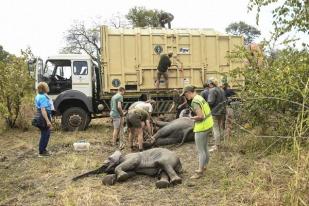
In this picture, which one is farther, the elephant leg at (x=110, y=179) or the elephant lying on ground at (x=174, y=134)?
the elephant lying on ground at (x=174, y=134)

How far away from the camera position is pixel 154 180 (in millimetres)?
8062

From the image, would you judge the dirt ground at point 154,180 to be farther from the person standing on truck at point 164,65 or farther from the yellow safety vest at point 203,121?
the person standing on truck at point 164,65

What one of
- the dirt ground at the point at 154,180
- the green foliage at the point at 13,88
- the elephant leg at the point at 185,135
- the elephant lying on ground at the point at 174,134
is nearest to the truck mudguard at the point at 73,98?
the green foliage at the point at 13,88

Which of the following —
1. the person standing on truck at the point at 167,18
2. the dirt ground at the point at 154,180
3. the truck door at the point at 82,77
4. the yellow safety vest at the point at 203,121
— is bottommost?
the dirt ground at the point at 154,180

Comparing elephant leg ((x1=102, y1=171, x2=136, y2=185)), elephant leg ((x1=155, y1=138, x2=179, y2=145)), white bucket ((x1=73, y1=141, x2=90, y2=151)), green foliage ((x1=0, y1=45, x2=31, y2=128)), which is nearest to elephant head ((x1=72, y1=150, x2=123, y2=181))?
elephant leg ((x1=102, y1=171, x2=136, y2=185))

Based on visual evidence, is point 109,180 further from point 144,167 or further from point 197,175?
point 197,175

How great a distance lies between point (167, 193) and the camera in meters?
7.09

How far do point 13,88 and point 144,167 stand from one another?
9.93m

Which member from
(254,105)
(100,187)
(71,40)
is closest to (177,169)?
(100,187)

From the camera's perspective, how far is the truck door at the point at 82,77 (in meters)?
16.2

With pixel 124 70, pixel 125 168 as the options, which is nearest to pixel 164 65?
pixel 124 70

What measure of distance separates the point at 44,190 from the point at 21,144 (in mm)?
6006

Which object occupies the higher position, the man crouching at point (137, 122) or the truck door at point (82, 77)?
the truck door at point (82, 77)

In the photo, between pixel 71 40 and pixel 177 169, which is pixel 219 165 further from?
pixel 71 40
